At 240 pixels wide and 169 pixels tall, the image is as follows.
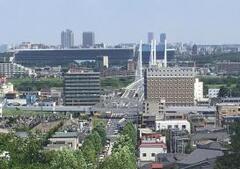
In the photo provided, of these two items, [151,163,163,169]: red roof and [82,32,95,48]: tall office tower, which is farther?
[82,32,95,48]: tall office tower

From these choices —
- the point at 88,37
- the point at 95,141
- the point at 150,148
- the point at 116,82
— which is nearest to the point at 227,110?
the point at 150,148

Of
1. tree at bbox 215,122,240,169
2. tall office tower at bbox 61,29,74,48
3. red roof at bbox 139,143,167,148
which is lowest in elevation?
red roof at bbox 139,143,167,148

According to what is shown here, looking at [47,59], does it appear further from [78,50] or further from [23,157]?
[23,157]

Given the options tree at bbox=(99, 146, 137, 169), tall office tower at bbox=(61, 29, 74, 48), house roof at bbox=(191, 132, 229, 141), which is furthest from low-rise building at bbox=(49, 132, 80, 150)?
tall office tower at bbox=(61, 29, 74, 48)

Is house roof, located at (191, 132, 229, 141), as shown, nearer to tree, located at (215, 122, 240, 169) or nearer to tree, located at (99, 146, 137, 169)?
tree, located at (99, 146, 137, 169)

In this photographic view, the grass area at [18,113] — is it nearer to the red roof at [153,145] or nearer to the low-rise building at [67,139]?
the low-rise building at [67,139]

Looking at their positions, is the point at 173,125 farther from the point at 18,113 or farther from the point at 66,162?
the point at 66,162
